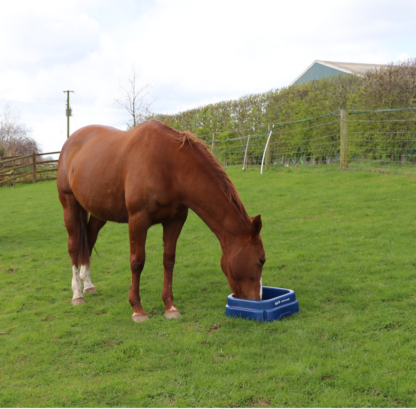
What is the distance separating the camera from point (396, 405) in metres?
2.23

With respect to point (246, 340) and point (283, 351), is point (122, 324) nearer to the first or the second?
point (246, 340)

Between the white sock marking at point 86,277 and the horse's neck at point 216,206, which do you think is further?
the white sock marking at point 86,277

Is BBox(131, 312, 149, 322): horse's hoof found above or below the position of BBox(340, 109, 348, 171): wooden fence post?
below

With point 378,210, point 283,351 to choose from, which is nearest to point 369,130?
point 378,210

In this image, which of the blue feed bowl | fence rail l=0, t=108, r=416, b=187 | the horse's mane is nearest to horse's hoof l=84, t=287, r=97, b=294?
the blue feed bowl

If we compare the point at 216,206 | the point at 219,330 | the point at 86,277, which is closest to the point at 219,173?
the point at 216,206

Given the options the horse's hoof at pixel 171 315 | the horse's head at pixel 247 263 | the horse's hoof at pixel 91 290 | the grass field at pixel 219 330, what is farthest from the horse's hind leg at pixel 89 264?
the horse's head at pixel 247 263

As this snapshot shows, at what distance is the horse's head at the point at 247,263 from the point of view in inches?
138

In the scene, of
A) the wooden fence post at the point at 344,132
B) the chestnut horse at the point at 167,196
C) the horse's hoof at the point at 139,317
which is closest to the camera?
the chestnut horse at the point at 167,196

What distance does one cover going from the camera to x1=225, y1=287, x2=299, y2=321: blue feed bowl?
3490mm

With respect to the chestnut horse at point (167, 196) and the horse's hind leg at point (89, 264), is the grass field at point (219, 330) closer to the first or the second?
the horse's hind leg at point (89, 264)

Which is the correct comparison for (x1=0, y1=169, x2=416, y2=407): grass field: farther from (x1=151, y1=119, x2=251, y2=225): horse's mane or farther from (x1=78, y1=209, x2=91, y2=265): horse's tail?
(x1=151, y1=119, x2=251, y2=225): horse's mane

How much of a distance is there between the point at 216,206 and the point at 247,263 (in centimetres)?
58

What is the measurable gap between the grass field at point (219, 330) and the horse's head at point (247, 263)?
0.28 metres
